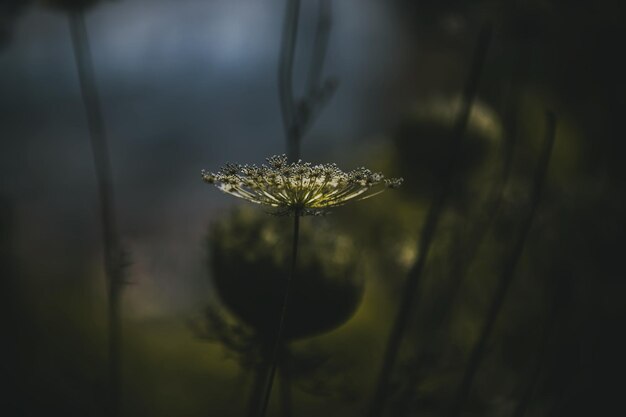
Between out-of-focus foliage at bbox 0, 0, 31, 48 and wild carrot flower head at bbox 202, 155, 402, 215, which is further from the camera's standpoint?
out-of-focus foliage at bbox 0, 0, 31, 48

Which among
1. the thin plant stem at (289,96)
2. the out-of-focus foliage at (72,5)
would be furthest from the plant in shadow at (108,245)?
the thin plant stem at (289,96)

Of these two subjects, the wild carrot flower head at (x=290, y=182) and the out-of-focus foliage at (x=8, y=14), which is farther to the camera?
the out-of-focus foliage at (x=8, y=14)

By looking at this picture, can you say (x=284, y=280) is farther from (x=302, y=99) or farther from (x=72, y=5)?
(x=72, y=5)

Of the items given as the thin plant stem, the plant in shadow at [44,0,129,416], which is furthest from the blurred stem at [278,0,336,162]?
the plant in shadow at [44,0,129,416]

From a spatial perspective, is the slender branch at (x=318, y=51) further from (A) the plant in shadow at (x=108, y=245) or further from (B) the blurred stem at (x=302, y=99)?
(A) the plant in shadow at (x=108, y=245)

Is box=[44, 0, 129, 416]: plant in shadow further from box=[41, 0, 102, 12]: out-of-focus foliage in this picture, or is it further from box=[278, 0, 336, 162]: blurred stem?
box=[278, 0, 336, 162]: blurred stem

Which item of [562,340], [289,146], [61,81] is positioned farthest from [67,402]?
[61,81]

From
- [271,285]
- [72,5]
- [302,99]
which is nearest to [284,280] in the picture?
[271,285]
